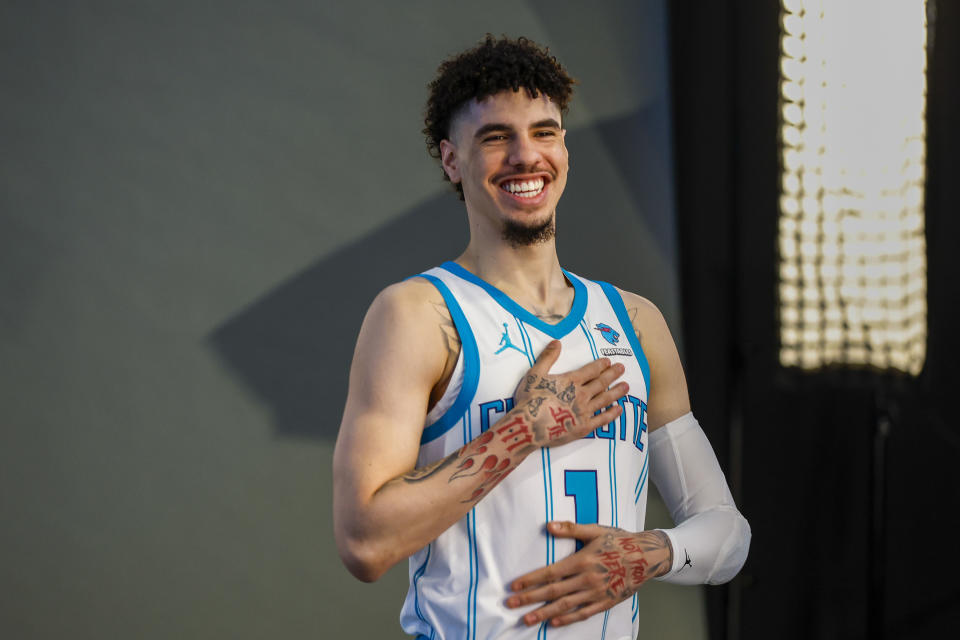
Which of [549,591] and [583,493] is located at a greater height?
[583,493]

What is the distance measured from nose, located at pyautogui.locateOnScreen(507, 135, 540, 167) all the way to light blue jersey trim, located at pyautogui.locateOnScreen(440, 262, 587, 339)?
18 centimetres

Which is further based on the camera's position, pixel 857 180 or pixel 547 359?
pixel 857 180

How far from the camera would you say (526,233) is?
135 cm

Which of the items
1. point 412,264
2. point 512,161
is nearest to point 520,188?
point 512,161

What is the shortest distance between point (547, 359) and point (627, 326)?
0.74ft

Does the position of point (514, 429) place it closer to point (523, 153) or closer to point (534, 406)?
point (534, 406)

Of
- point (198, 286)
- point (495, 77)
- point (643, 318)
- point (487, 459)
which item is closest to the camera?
point (487, 459)

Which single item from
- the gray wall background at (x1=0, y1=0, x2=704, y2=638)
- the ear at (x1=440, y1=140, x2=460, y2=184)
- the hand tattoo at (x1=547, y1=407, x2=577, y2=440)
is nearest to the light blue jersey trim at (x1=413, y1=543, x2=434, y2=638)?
the hand tattoo at (x1=547, y1=407, x2=577, y2=440)

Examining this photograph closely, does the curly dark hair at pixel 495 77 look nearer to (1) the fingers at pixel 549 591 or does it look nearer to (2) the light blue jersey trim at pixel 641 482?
(2) the light blue jersey trim at pixel 641 482

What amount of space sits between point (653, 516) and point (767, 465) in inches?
18.2

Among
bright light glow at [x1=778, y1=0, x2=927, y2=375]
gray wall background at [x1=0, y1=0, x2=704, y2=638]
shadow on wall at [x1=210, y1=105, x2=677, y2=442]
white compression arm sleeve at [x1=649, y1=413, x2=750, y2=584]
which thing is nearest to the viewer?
white compression arm sleeve at [x1=649, y1=413, x2=750, y2=584]

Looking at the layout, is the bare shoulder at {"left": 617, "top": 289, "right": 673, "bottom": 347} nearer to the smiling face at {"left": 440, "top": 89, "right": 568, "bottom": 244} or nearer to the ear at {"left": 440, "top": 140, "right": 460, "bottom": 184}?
the smiling face at {"left": 440, "top": 89, "right": 568, "bottom": 244}

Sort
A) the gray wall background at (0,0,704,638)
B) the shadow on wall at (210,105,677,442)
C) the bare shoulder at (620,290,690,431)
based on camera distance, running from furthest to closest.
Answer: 1. the shadow on wall at (210,105,677,442)
2. the gray wall background at (0,0,704,638)
3. the bare shoulder at (620,290,690,431)

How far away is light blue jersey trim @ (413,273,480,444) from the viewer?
1206 millimetres
